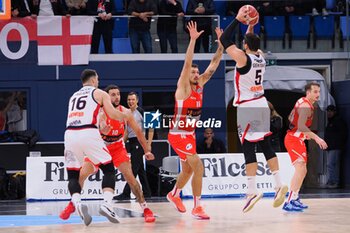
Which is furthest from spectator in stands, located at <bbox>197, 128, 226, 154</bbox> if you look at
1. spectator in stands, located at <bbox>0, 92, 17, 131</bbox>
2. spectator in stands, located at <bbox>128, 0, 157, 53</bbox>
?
spectator in stands, located at <bbox>0, 92, 17, 131</bbox>

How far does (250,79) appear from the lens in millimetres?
12078

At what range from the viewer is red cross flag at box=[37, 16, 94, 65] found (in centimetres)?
2055

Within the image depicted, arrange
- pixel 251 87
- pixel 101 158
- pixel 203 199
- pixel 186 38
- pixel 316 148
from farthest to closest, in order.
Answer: pixel 316 148 → pixel 186 38 → pixel 203 199 → pixel 251 87 → pixel 101 158

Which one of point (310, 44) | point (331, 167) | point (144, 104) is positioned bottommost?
point (331, 167)

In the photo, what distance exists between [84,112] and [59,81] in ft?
33.2

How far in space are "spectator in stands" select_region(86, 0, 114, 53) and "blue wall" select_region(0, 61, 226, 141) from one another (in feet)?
1.56

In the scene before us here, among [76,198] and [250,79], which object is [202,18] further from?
[76,198]

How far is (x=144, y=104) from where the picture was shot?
845 inches

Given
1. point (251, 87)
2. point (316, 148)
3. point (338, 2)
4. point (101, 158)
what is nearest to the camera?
point (101, 158)

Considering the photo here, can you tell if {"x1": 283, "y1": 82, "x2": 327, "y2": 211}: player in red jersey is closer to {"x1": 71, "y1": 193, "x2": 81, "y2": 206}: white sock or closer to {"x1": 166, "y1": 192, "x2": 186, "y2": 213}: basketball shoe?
{"x1": 166, "y1": 192, "x2": 186, "y2": 213}: basketball shoe

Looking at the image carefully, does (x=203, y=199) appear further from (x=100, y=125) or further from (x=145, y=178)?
(x=100, y=125)

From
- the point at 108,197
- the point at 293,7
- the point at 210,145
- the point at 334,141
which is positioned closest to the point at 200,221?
the point at 108,197

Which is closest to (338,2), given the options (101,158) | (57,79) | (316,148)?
(316,148)

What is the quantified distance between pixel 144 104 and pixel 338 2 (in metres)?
6.65
